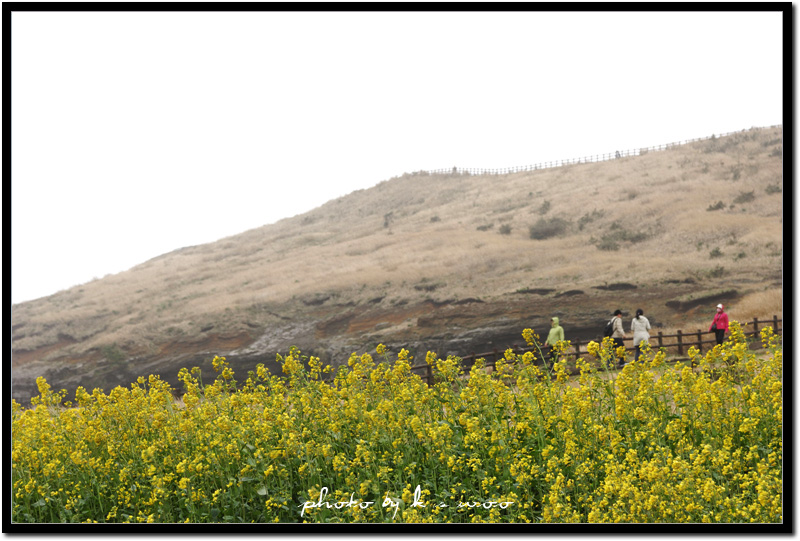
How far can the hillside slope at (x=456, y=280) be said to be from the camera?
1975 centimetres

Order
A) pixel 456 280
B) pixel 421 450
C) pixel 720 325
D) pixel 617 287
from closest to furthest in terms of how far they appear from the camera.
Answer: pixel 421 450 < pixel 720 325 < pixel 617 287 < pixel 456 280

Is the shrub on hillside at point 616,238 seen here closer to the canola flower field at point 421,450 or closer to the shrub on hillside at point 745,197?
the shrub on hillside at point 745,197

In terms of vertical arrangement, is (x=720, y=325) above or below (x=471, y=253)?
below

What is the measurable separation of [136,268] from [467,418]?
149ft

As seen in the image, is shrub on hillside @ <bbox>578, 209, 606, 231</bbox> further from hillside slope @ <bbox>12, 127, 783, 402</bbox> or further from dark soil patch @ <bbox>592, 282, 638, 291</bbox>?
dark soil patch @ <bbox>592, 282, 638, 291</bbox>

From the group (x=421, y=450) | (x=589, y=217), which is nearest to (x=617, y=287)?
(x=589, y=217)

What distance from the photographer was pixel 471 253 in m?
30.8

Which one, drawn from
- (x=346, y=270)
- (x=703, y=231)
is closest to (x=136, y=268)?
(x=346, y=270)

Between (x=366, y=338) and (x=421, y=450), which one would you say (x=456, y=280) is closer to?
(x=366, y=338)

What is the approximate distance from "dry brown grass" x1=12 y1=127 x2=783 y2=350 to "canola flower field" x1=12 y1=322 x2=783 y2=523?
39.1 ft

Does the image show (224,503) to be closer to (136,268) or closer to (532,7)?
(532,7)

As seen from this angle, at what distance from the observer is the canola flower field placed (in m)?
5.38

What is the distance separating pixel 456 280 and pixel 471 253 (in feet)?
16.5

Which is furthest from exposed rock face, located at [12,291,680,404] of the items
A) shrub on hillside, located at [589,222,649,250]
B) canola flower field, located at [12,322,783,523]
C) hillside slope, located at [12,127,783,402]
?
canola flower field, located at [12,322,783,523]
